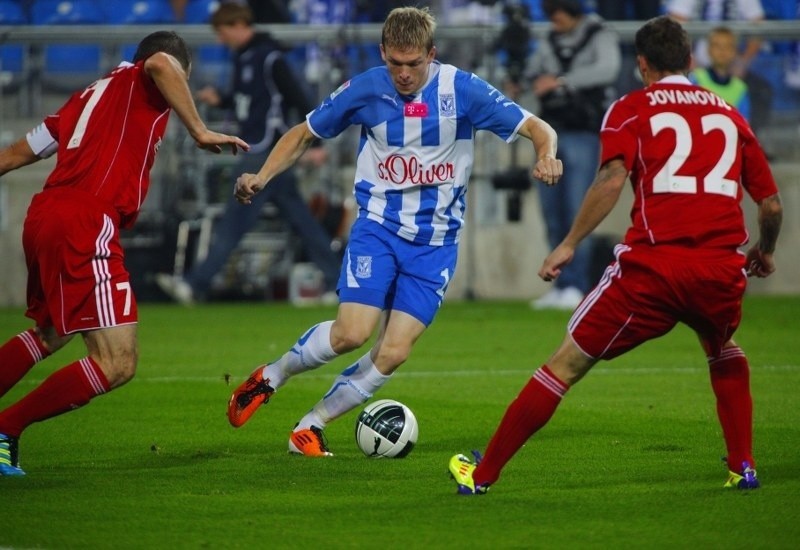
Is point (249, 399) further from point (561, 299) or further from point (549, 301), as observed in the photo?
point (549, 301)

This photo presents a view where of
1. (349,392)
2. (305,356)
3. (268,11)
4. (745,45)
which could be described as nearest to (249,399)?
(305,356)

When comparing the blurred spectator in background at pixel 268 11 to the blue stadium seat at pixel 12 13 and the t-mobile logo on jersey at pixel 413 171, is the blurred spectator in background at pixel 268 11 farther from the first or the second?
the t-mobile logo on jersey at pixel 413 171

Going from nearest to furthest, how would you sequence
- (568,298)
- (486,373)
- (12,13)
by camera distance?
(486,373) < (568,298) < (12,13)

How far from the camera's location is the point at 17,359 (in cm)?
731

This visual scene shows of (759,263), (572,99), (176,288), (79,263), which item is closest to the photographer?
(759,263)

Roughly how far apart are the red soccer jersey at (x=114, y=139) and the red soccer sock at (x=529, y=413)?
2.12 meters

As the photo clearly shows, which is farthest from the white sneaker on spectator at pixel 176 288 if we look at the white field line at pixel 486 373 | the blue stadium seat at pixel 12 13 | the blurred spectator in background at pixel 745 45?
the blurred spectator in background at pixel 745 45

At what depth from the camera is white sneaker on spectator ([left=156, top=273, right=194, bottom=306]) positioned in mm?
17094

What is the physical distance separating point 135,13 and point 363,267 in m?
13.0

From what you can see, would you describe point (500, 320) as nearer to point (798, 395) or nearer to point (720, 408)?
point (798, 395)

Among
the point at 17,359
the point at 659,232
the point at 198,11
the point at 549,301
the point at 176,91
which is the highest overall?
the point at 176,91

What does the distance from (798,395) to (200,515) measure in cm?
505

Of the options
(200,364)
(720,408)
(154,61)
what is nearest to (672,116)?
(720,408)

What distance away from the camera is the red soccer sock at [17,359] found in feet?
24.0
